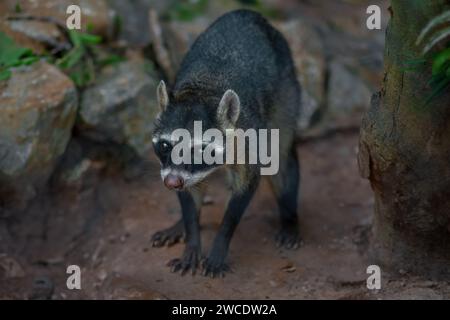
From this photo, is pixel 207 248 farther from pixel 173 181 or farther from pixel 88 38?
pixel 88 38

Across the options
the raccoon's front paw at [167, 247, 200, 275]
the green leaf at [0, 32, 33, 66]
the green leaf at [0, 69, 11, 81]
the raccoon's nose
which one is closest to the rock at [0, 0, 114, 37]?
the green leaf at [0, 32, 33, 66]

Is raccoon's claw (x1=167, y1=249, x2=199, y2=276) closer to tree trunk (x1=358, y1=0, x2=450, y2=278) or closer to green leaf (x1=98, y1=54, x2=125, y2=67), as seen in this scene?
tree trunk (x1=358, y1=0, x2=450, y2=278)

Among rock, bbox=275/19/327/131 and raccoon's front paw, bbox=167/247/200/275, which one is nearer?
raccoon's front paw, bbox=167/247/200/275

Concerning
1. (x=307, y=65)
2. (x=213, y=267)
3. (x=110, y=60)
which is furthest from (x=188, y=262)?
(x=307, y=65)

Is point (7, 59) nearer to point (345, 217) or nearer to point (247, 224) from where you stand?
point (247, 224)

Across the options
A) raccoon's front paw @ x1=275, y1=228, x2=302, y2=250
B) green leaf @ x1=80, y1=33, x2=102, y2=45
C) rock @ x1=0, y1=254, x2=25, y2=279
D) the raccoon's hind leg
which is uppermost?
green leaf @ x1=80, y1=33, x2=102, y2=45

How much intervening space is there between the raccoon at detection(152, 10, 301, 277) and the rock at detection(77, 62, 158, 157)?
153 centimetres

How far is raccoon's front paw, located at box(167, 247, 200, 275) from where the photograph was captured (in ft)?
28.3

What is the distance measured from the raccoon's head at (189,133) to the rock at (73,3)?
3121mm

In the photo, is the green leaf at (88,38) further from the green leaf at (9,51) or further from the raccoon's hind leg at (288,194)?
the raccoon's hind leg at (288,194)

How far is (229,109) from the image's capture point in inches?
312

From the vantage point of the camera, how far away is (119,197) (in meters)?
10.3

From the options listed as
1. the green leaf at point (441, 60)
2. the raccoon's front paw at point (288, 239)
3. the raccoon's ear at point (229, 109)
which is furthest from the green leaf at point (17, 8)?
the green leaf at point (441, 60)

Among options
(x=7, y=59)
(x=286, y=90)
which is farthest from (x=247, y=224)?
(x=7, y=59)
